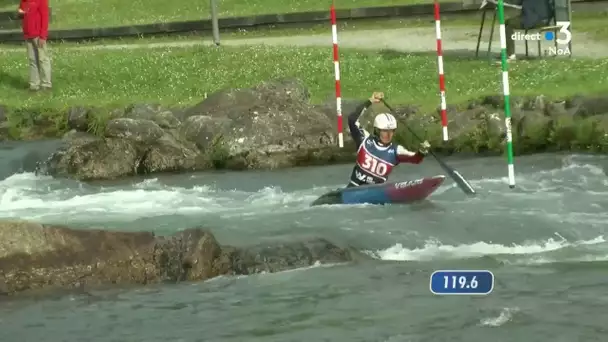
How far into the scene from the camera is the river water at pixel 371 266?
962 centimetres

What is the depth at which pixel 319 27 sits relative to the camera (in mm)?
28516

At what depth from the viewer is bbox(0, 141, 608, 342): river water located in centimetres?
962

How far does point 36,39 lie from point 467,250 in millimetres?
12061

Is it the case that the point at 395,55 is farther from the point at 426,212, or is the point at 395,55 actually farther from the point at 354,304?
the point at 354,304

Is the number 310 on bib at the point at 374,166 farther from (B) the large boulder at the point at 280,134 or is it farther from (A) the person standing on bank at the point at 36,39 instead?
(A) the person standing on bank at the point at 36,39

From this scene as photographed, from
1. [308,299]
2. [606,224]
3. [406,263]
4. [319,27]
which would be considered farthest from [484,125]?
[319,27]

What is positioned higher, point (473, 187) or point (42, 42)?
point (42, 42)

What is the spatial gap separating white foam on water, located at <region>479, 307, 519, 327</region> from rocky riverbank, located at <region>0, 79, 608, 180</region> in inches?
290

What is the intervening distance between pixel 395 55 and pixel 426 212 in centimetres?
917

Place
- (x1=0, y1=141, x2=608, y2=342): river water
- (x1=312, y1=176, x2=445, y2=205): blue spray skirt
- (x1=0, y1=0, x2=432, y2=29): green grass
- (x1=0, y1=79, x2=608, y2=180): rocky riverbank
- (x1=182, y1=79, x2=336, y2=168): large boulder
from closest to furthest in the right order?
1. (x1=0, y1=141, x2=608, y2=342): river water
2. (x1=312, y1=176, x2=445, y2=205): blue spray skirt
3. (x1=0, y1=79, x2=608, y2=180): rocky riverbank
4. (x1=182, y1=79, x2=336, y2=168): large boulder
5. (x1=0, y1=0, x2=432, y2=29): green grass

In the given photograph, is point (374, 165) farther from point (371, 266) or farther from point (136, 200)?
point (136, 200)

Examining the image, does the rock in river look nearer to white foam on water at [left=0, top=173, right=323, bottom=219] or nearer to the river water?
white foam on water at [left=0, top=173, right=323, bottom=219]

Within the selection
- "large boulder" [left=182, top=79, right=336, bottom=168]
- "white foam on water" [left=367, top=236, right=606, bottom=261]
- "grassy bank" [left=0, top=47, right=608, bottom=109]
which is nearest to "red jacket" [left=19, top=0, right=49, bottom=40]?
"grassy bank" [left=0, top=47, right=608, bottom=109]

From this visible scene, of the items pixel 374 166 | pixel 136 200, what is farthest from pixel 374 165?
pixel 136 200
